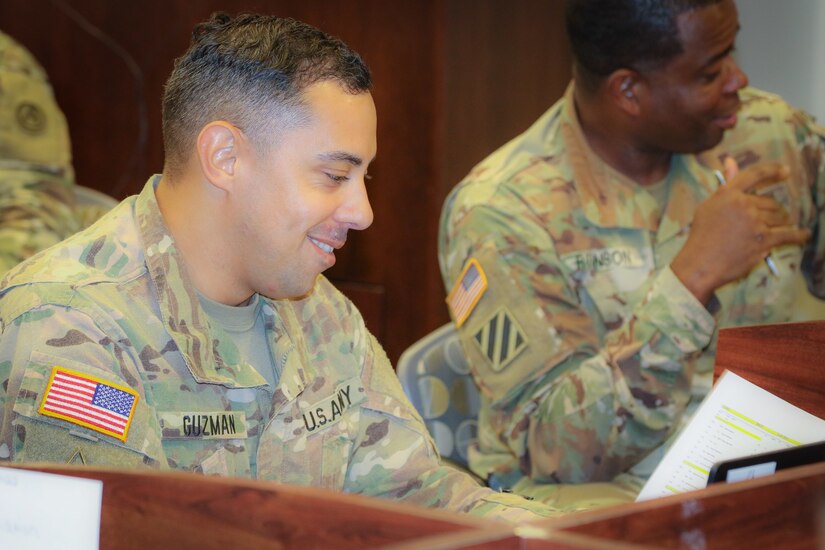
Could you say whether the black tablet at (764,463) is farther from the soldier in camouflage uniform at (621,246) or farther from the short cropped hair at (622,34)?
the short cropped hair at (622,34)

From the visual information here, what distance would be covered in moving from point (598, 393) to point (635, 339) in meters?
0.12

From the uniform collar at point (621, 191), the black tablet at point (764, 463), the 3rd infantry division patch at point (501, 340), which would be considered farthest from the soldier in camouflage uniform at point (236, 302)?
the uniform collar at point (621, 191)

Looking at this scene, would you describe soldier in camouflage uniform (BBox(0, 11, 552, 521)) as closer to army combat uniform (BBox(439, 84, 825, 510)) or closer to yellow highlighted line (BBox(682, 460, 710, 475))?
yellow highlighted line (BBox(682, 460, 710, 475))

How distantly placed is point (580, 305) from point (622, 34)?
22.3 inches

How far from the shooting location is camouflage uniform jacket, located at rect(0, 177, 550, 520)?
1.28m

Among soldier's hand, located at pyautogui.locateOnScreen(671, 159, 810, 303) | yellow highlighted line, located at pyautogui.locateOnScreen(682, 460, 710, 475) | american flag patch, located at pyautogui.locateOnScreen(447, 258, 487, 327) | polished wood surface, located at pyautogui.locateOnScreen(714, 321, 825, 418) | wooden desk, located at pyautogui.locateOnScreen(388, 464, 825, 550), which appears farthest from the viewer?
american flag patch, located at pyautogui.locateOnScreen(447, 258, 487, 327)

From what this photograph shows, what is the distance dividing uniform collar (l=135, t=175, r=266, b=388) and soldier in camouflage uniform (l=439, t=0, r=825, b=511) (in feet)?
2.44

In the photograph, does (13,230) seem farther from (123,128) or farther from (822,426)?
(822,426)

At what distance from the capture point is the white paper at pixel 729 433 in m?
1.15

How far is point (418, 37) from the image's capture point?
2992 millimetres

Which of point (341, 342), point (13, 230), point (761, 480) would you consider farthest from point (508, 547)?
point (13, 230)

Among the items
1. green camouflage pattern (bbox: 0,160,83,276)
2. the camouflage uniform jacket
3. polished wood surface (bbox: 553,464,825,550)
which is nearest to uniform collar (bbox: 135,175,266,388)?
the camouflage uniform jacket

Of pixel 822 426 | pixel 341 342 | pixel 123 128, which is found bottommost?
pixel 123 128

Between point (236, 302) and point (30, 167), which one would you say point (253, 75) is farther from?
point (30, 167)
